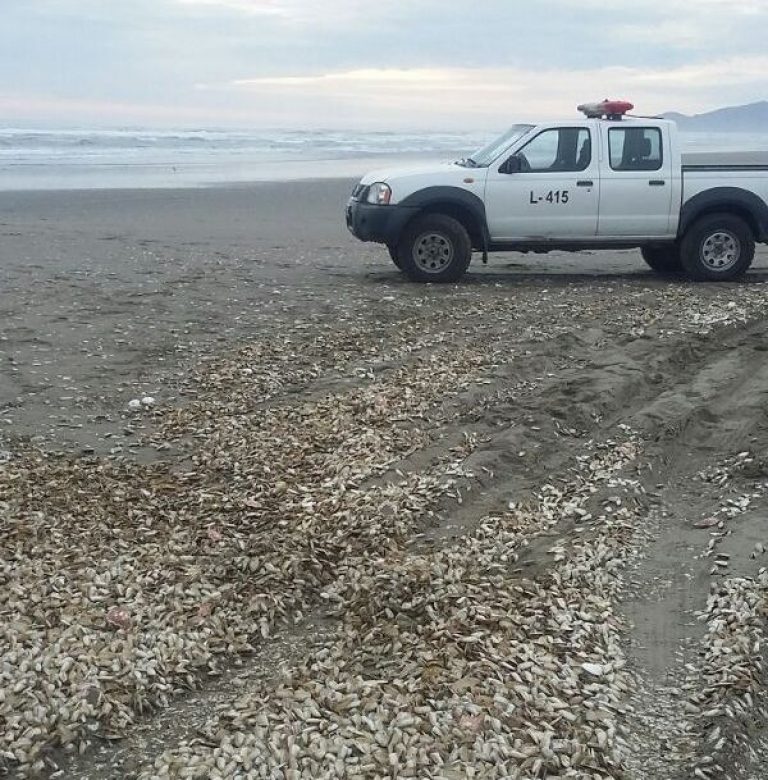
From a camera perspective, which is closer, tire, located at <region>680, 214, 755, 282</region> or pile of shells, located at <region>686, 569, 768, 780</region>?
pile of shells, located at <region>686, 569, 768, 780</region>

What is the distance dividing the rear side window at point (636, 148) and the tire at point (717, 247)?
3.05ft

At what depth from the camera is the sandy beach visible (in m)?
3.52

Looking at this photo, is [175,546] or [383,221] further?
[383,221]

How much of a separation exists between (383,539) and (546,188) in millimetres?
7384

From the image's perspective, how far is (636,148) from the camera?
11.5 metres

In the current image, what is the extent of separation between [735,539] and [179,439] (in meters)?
3.41

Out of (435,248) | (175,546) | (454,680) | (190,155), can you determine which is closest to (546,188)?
(435,248)

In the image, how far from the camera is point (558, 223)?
1149 centimetres

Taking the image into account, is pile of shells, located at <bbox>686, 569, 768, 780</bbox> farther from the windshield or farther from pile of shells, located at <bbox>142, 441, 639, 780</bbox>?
the windshield

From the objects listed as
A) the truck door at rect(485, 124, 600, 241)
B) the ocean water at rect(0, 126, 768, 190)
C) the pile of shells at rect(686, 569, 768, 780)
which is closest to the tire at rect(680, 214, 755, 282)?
the truck door at rect(485, 124, 600, 241)

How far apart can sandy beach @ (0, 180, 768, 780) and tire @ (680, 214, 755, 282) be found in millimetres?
2138

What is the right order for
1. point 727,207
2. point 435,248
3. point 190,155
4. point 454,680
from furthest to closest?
point 190,155 < point 727,207 < point 435,248 < point 454,680

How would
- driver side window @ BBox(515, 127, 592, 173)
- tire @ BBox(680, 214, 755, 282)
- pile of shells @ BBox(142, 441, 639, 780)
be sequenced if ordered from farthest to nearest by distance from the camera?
1. tire @ BBox(680, 214, 755, 282)
2. driver side window @ BBox(515, 127, 592, 173)
3. pile of shells @ BBox(142, 441, 639, 780)

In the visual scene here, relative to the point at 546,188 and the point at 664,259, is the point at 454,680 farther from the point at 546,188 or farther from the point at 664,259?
the point at 664,259
